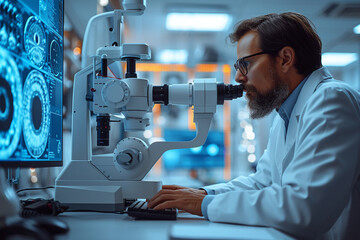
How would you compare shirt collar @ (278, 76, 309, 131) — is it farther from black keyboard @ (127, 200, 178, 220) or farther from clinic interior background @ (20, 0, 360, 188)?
clinic interior background @ (20, 0, 360, 188)

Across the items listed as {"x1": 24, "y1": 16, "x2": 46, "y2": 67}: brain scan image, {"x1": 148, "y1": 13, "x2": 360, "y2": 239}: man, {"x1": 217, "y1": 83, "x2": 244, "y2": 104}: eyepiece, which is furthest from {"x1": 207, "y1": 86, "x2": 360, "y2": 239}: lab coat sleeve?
{"x1": 24, "y1": 16, "x2": 46, "y2": 67}: brain scan image

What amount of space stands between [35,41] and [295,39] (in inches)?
41.3

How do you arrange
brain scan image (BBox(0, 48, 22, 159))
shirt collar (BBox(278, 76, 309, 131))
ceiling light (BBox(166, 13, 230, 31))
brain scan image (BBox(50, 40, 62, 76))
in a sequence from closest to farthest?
brain scan image (BBox(0, 48, 22, 159)) → brain scan image (BBox(50, 40, 62, 76)) → shirt collar (BBox(278, 76, 309, 131)) → ceiling light (BBox(166, 13, 230, 31))

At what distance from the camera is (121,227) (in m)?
0.86

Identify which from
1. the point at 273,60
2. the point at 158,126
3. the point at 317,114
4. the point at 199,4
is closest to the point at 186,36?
the point at 199,4

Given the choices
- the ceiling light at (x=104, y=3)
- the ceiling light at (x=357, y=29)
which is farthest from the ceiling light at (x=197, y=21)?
the ceiling light at (x=104, y=3)

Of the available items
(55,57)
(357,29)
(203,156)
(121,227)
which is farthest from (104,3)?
(357,29)

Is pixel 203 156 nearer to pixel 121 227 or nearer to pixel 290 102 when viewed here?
pixel 290 102

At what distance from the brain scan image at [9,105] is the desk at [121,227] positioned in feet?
0.93

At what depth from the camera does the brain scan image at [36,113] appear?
994 millimetres

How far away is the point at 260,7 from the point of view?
4.29m

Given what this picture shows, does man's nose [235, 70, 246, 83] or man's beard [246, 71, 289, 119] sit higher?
man's nose [235, 70, 246, 83]

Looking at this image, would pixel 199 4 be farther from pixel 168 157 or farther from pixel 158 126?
pixel 168 157

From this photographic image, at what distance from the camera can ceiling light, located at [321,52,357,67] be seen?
6.27 meters
